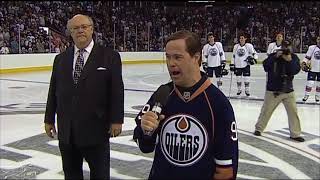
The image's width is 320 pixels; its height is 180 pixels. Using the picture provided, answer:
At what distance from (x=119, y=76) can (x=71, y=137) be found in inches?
23.4

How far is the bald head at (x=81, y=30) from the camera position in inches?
134

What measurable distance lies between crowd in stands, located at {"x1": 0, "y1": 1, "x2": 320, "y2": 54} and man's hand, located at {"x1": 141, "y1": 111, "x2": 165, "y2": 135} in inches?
509

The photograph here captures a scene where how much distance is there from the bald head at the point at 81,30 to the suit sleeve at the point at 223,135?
5.68 ft

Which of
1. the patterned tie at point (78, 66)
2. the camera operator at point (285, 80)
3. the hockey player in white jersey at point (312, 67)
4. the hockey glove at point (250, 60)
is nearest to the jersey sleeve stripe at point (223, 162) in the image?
the patterned tie at point (78, 66)

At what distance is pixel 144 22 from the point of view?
3041 centimetres

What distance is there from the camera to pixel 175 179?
1.99 meters

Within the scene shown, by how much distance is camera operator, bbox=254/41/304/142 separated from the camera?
6555mm

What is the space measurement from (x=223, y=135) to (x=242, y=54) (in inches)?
412

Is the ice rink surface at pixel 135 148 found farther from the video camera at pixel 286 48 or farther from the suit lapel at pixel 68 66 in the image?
the suit lapel at pixel 68 66

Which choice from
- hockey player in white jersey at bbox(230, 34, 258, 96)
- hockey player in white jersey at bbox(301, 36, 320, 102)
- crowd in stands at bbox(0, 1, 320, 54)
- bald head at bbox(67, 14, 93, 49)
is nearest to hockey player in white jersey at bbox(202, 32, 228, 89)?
hockey player in white jersey at bbox(230, 34, 258, 96)

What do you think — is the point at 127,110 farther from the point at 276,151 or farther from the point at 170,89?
the point at 170,89

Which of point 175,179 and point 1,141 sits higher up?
point 175,179

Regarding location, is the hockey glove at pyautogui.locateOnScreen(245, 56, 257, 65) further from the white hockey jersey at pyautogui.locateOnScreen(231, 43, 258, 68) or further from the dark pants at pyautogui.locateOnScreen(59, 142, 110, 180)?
the dark pants at pyautogui.locateOnScreen(59, 142, 110, 180)

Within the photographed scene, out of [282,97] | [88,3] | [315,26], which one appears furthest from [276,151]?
[88,3]
